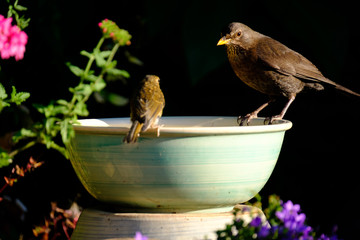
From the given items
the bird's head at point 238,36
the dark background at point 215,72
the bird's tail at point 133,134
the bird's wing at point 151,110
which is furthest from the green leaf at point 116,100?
the bird's tail at point 133,134

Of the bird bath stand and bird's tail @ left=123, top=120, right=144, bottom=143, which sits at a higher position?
bird's tail @ left=123, top=120, right=144, bottom=143

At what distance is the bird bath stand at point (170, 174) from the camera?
215 cm

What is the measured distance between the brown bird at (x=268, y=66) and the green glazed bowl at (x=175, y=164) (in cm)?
84

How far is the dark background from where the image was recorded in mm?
3420

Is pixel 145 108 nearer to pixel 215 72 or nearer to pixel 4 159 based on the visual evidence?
pixel 4 159

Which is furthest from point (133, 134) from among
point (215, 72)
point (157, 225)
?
point (215, 72)

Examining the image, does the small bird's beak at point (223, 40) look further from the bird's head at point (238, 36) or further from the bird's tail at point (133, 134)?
the bird's tail at point (133, 134)

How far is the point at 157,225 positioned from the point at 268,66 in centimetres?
129

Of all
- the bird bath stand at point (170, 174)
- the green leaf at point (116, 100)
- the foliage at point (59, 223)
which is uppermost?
the bird bath stand at point (170, 174)

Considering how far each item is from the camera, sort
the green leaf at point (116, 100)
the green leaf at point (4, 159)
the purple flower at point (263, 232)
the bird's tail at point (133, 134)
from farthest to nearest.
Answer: the green leaf at point (116, 100)
the green leaf at point (4, 159)
the bird's tail at point (133, 134)
the purple flower at point (263, 232)

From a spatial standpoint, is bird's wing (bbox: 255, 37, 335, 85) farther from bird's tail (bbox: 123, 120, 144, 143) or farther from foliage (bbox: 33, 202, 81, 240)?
foliage (bbox: 33, 202, 81, 240)

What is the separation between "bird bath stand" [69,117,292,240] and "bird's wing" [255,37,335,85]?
889mm

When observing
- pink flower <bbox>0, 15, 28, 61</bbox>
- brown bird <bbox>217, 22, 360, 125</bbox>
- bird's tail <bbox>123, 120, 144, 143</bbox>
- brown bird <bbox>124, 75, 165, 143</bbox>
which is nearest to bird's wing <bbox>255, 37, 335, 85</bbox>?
brown bird <bbox>217, 22, 360, 125</bbox>

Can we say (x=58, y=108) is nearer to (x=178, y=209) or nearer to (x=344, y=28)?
(x=178, y=209)
